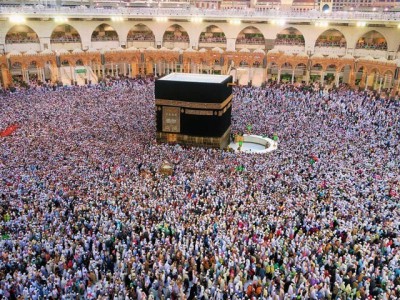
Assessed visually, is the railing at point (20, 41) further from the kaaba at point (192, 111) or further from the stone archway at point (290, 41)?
the stone archway at point (290, 41)

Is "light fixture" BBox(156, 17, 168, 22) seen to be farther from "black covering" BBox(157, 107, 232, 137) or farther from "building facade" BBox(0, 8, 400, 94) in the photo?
"black covering" BBox(157, 107, 232, 137)

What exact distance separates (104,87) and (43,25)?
959 cm

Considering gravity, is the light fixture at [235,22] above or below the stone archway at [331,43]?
above

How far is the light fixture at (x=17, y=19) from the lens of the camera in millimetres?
28044

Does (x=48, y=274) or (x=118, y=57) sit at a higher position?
(x=118, y=57)

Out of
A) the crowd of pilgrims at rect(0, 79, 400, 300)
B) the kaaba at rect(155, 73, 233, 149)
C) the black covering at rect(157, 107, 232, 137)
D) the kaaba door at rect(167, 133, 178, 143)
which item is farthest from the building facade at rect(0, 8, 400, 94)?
the kaaba door at rect(167, 133, 178, 143)

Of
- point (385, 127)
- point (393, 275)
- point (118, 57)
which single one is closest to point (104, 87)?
point (118, 57)

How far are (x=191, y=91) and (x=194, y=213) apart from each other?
7619 millimetres

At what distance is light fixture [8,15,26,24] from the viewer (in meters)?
28.0

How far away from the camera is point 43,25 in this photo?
29938mm

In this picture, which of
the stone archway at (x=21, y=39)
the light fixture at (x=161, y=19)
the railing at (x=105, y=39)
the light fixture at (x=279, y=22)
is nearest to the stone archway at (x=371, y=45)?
the light fixture at (x=279, y=22)

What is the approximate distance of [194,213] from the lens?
10805mm

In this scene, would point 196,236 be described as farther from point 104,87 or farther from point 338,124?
point 104,87

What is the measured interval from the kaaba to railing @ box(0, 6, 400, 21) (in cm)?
1561
